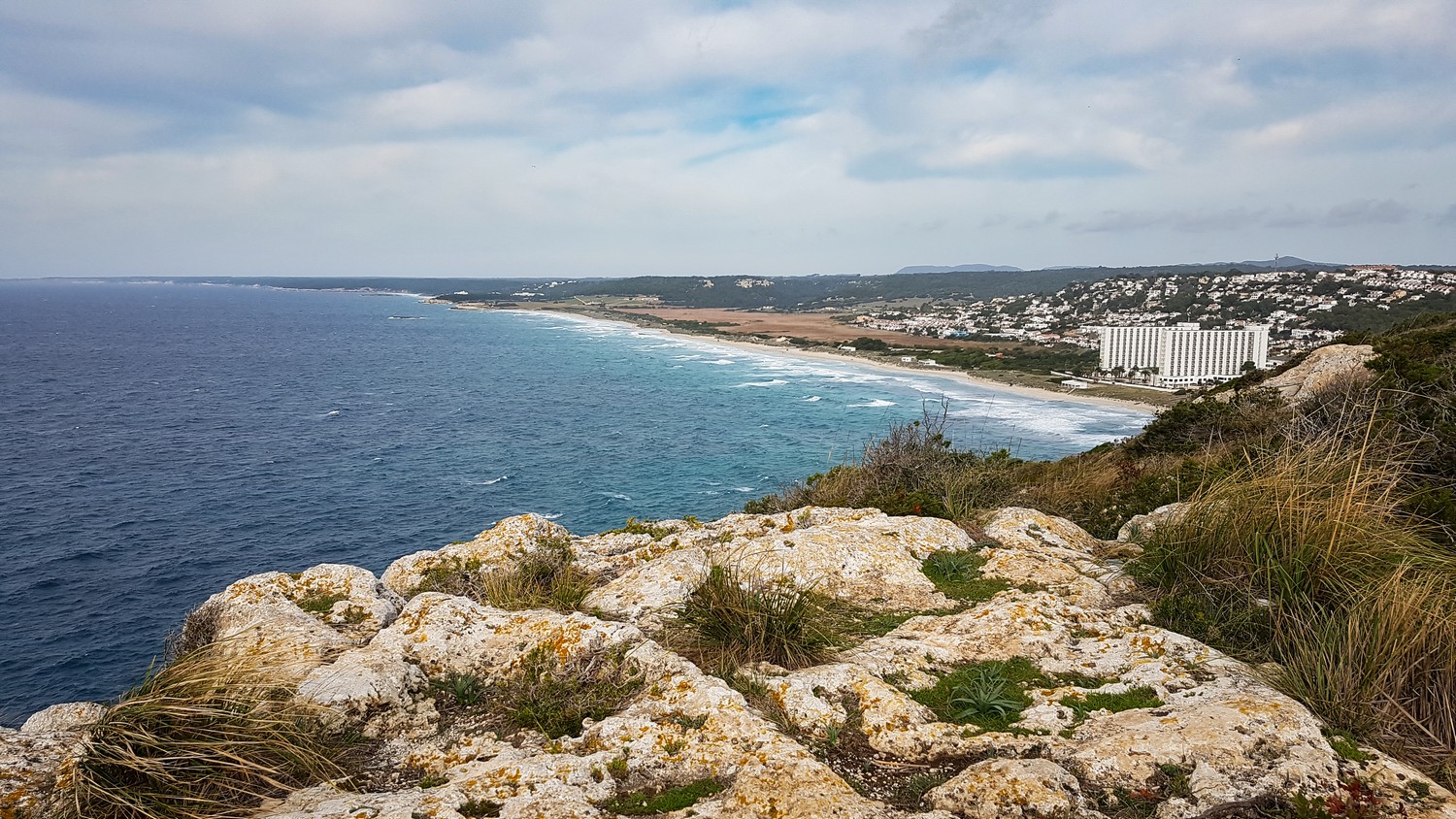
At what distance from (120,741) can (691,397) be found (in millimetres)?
65141

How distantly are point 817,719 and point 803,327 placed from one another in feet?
477

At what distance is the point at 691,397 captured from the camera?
68.9 meters

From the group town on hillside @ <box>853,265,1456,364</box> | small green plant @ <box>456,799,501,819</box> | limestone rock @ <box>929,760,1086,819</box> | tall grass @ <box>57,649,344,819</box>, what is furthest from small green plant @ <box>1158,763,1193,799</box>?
town on hillside @ <box>853,265,1456,364</box>

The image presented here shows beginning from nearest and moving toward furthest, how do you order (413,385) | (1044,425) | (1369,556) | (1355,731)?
(1355,731), (1369,556), (1044,425), (413,385)

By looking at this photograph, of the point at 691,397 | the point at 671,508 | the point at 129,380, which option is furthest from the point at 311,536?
the point at 129,380

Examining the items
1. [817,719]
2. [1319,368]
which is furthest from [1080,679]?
[1319,368]

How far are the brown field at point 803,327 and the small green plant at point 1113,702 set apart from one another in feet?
365

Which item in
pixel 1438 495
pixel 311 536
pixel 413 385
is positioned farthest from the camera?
pixel 413 385

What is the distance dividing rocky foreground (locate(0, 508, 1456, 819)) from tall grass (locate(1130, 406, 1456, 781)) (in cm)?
35

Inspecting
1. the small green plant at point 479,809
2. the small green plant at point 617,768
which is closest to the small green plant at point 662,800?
the small green plant at point 617,768

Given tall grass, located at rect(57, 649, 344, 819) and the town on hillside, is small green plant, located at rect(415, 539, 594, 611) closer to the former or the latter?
tall grass, located at rect(57, 649, 344, 819)

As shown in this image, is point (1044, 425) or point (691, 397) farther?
point (691, 397)

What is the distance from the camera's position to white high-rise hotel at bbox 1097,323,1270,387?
84875 mm

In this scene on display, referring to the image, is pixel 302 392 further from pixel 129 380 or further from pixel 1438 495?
pixel 1438 495
